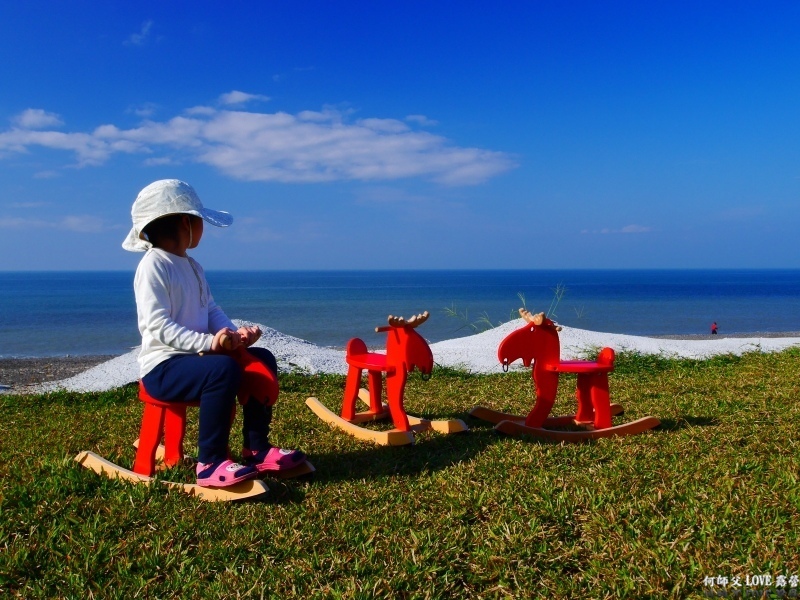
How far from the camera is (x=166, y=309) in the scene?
351 centimetres

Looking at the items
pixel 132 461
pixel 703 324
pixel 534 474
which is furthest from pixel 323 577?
pixel 703 324

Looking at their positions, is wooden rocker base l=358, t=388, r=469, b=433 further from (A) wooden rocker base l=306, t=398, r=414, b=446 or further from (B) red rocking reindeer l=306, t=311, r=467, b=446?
(A) wooden rocker base l=306, t=398, r=414, b=446

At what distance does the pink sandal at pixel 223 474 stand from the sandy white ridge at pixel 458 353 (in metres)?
4.56

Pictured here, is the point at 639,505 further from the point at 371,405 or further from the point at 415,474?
the point at 371,405

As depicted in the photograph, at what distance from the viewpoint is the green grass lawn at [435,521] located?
2525 millimetres

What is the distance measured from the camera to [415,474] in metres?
3.79

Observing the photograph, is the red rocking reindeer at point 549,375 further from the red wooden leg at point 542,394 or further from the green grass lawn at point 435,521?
the green grass lawn at point 435,521

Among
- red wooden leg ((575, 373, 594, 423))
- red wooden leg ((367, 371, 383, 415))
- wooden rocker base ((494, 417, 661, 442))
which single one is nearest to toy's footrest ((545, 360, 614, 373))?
red wooden leg ((575, 373, 594, 423))

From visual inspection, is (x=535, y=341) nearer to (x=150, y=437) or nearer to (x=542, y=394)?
(x=542, y=394)

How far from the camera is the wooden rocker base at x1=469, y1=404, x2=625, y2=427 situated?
16.1 ft

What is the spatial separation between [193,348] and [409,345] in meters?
1.56

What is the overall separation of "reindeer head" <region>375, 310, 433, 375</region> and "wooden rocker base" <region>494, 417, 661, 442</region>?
735mm

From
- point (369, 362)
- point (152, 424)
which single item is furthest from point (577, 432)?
point (152, 424)

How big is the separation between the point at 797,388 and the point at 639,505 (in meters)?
3.84
